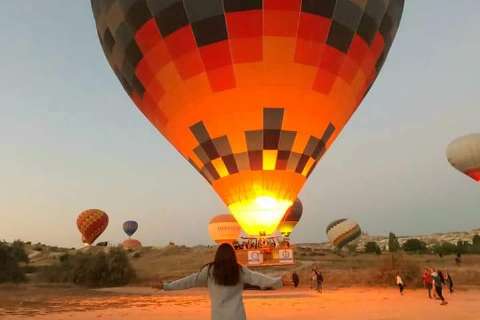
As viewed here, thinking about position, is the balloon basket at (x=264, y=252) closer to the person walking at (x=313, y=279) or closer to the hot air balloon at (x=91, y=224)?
the person walking at (x=313, y=279)

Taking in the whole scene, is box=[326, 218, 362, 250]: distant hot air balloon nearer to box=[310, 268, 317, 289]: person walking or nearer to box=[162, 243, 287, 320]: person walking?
box=[310, 268, 317, 289]: person walking

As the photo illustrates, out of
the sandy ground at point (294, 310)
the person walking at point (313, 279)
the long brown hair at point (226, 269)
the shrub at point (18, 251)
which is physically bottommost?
the sandy ground at point (294, 310)

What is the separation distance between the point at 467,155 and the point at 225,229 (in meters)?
25.8

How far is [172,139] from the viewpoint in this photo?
17.1 m

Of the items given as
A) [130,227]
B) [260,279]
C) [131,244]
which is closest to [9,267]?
[260,279]

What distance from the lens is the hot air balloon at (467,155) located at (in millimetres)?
39312

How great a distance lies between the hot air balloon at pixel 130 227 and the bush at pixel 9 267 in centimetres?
4822

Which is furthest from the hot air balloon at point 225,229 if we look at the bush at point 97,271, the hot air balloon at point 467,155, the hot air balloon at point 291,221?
the hot air balloon at point 467,155

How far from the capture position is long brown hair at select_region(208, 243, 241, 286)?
3639 millimetres

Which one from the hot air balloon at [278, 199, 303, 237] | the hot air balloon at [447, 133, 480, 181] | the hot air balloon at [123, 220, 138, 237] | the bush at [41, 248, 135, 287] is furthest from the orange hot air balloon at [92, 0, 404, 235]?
the hot air balloon at [123, 220, 138, 237]

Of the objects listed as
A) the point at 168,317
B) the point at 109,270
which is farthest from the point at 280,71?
the point at 109,270

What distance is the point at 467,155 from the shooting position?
3988cm

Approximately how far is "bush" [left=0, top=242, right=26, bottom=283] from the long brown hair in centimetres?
3532

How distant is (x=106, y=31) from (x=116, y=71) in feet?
5.45
